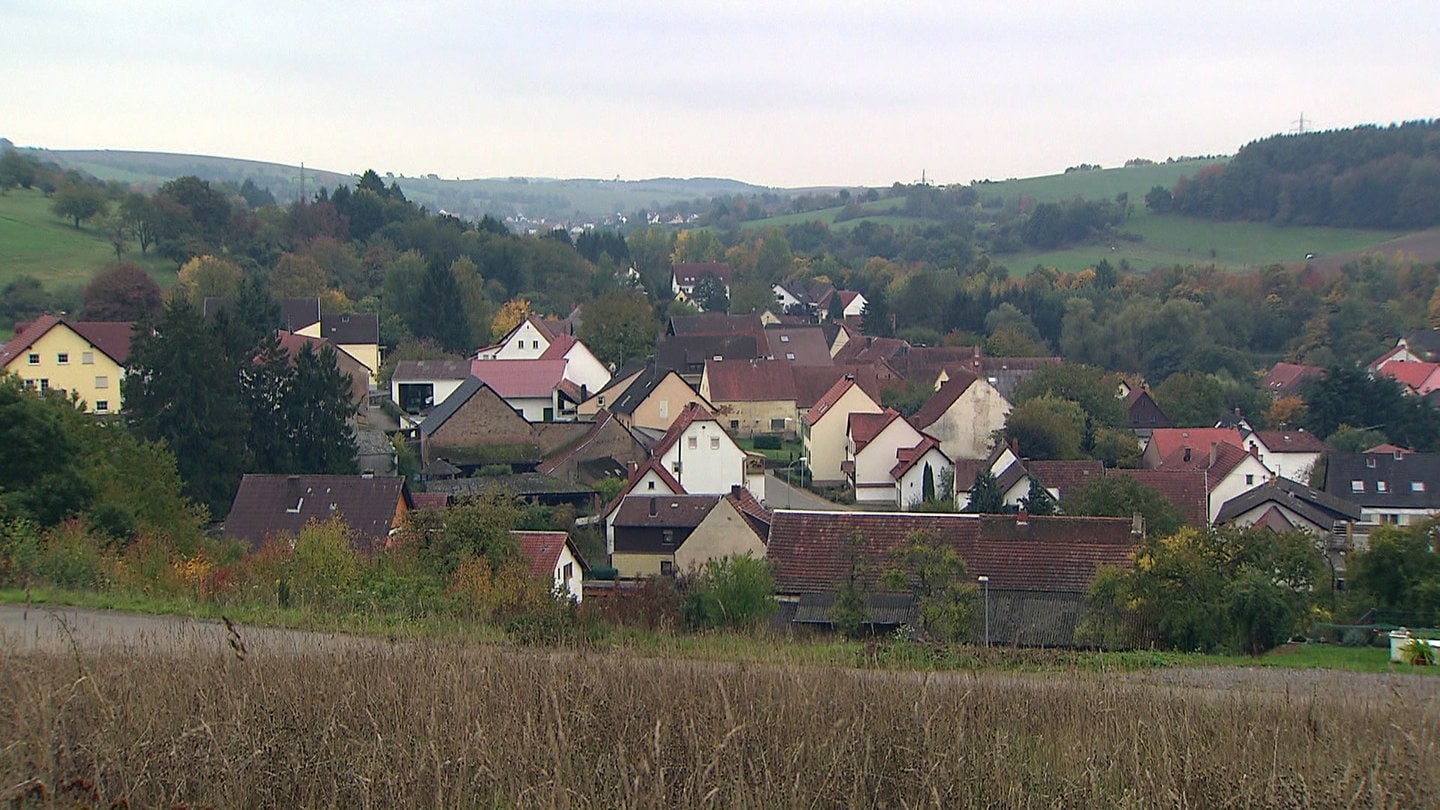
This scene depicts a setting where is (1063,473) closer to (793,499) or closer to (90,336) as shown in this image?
(793,499)

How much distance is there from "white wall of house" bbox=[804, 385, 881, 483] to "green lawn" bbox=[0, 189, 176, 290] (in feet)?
134

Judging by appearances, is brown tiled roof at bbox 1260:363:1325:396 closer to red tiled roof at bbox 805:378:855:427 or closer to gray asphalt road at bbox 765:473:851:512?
red tiled roof at bbox 805:378:855:427

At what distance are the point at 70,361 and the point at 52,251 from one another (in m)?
32.6

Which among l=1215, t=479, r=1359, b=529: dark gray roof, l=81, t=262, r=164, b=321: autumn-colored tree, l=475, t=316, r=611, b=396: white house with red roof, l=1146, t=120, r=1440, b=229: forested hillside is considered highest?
l=1146, t=120, r=1440, b=229: forested hillside

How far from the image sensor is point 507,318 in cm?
6694

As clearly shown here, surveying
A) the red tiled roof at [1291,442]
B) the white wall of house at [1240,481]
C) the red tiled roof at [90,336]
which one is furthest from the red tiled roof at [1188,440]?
the red tiled roof at [90,336]

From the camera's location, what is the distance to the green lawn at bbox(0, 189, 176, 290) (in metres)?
63.0

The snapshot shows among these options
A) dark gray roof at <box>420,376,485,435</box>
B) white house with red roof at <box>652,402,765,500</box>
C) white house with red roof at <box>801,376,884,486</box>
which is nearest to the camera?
white house with red roof at <box>652,402,765,500</box>

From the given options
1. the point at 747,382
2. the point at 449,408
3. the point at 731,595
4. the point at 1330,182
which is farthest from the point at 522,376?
the point at 1330,182

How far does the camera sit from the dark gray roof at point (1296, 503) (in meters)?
30.2

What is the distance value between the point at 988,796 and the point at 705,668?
2155mm

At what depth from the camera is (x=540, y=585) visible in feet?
44.5

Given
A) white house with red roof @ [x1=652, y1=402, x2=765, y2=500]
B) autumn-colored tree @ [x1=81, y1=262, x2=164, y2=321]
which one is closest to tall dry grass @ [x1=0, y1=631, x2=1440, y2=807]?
white house with red roof @ [x1=652, y1=402, x2=765, y2=500]

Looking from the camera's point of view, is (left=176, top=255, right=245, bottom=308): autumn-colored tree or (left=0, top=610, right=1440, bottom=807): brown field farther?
(left=176, top=255, right=245, bottom=308): autumn-colored tree
